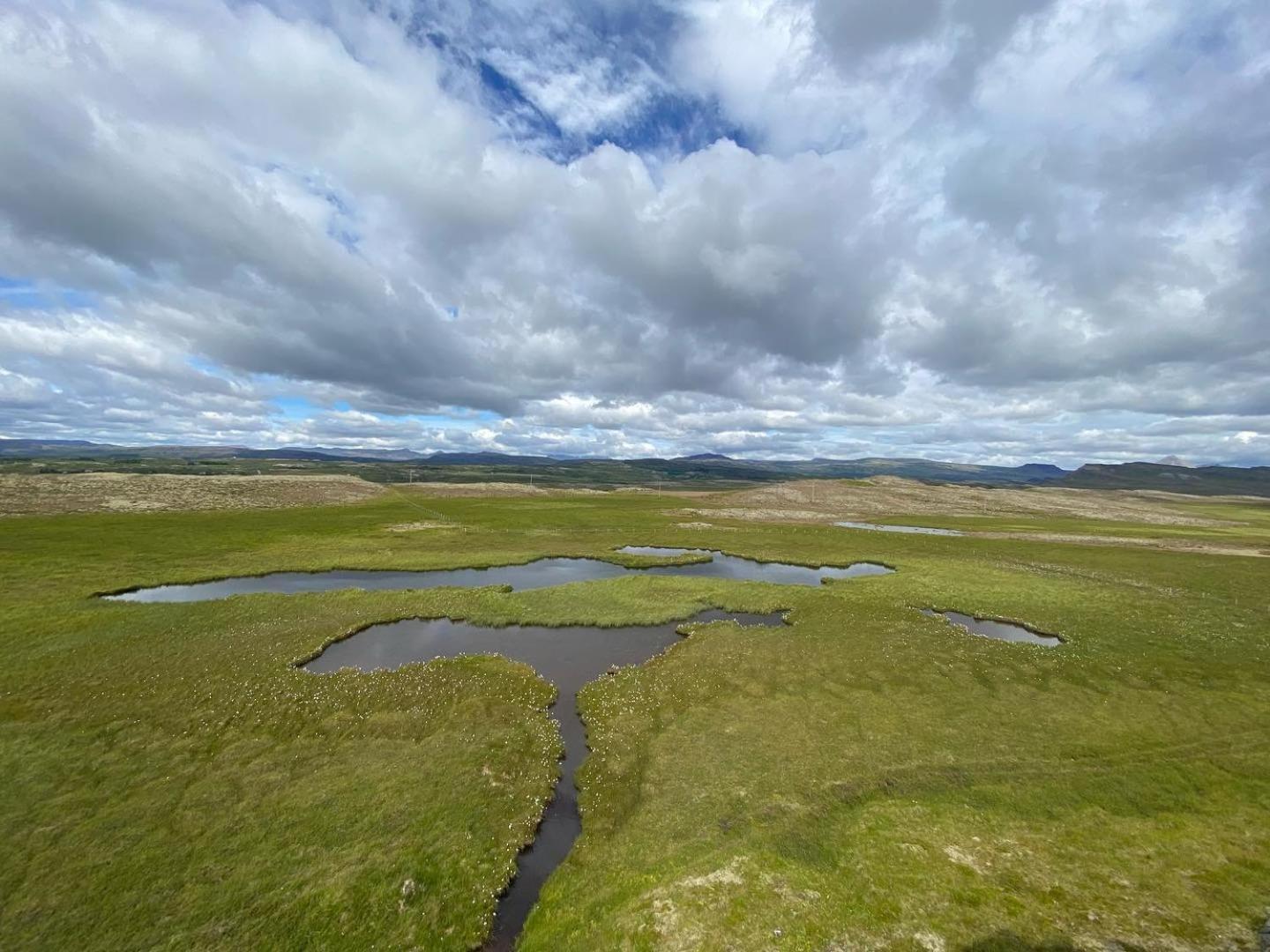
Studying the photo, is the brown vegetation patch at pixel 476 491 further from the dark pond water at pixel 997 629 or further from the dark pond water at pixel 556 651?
the dark pond water at pixel 997 629

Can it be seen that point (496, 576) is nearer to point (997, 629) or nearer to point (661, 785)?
point (661, 785)

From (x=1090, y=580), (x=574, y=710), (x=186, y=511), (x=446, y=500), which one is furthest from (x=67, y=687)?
(x=446, y=500)

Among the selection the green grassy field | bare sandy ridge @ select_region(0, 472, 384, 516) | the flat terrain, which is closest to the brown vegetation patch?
bare sandy ridge @ select_region(0, 472, 384, 516)

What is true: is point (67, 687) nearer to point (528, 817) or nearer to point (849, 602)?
point (528, 817)

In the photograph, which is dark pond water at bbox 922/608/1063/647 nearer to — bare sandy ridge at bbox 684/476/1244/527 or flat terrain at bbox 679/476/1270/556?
flat terrain at bbox 679/476/1270/556

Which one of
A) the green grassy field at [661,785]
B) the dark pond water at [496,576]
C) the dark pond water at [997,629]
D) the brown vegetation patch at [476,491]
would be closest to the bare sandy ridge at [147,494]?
the brown vegetation patch at [476,491]
